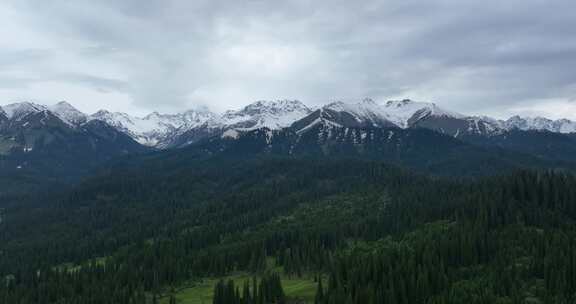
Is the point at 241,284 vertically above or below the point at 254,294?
below

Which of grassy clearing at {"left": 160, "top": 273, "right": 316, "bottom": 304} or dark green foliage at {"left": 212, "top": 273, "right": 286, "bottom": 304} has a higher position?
dark green foliage at {"left": 212, "top": 273, "right": 286, "bottom": 304}

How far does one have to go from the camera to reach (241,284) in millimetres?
183125

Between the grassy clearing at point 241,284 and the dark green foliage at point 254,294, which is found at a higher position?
the dark green foliage at point 254,294

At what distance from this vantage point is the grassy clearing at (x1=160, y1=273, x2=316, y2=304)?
162 meters

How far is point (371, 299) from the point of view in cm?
13638

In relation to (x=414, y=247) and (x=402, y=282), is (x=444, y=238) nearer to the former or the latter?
(x=414, y=247)

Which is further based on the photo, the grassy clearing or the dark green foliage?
the grassy clearing

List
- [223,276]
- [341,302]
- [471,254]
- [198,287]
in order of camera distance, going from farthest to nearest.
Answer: [223,276] → [198,287] → [471,254] → [341,302]

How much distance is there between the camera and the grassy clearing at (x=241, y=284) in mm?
161500

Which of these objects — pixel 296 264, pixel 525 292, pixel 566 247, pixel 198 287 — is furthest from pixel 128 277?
pixel 566 247

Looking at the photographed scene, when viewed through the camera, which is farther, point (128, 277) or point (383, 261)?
point (128, 277)

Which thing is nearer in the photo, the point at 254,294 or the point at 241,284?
the point at 254,294

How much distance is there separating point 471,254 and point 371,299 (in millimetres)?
51116

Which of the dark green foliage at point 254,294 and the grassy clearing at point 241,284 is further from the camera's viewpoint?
the grassy clearing at point 241,284
